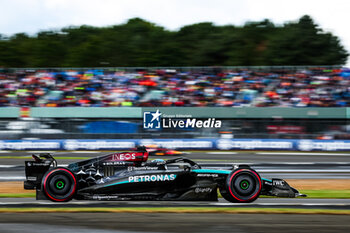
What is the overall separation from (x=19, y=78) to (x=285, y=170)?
1798 centimetres

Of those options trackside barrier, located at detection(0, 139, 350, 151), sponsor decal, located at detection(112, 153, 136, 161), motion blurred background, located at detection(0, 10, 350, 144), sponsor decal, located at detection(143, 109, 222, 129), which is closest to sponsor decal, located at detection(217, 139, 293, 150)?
trackside barrier, located at detection(0, 139, 350, 151)

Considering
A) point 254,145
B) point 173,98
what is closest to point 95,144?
point 173,98

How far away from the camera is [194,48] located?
4466cm

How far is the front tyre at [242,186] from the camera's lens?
26.5ft

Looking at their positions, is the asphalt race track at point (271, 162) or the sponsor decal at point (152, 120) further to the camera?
the sponsor decal at point (152, 120)

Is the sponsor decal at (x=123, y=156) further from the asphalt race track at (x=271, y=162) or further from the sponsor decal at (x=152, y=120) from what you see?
the sponsor decal at (x=152, y=120)

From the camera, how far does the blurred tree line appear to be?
3928 centimetres

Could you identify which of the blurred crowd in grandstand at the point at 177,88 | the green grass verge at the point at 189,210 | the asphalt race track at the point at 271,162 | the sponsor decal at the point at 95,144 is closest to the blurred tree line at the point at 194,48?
the blurred crowd in grandstand at the point at 177,88

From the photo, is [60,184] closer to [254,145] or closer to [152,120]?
[254,145]

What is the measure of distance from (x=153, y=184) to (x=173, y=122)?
588 inches

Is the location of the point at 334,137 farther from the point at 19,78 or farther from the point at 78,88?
the point at 19,78

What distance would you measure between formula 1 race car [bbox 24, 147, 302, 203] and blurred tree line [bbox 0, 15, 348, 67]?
32437 mm

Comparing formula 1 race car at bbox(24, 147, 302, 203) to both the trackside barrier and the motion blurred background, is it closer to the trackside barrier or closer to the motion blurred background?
the trackside barrier

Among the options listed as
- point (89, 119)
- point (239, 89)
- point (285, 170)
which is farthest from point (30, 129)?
point (285, 170)
